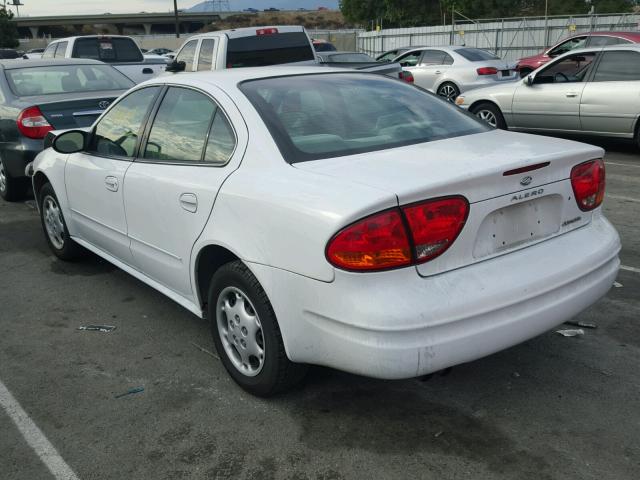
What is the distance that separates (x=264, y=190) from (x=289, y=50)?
27.0ft

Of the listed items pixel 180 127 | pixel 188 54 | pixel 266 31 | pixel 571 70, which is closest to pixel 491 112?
pixel 571 70

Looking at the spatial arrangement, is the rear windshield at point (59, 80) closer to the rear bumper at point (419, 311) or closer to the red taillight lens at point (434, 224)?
the rear bumper at point (419, 311)

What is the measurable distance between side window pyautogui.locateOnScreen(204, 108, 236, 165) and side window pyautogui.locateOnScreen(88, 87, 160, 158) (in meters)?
0.83

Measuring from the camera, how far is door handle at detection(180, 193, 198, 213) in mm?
3432

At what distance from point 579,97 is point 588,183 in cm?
731

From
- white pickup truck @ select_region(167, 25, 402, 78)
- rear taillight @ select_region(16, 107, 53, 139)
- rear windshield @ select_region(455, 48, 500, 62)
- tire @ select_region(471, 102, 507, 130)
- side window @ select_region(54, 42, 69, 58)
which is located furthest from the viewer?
rear windshield @ select_region(455, 48, 500, 62)

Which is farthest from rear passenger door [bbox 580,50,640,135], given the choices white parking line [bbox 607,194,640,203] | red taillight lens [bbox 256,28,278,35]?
Result: red taillight lens [bbox 256,28,278,35]

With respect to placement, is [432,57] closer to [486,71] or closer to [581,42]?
[486,71]

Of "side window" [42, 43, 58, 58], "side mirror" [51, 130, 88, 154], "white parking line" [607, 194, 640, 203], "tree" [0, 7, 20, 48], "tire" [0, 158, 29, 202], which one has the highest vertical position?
"tree" [0, 7, 20, 48]

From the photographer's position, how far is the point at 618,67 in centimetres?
964

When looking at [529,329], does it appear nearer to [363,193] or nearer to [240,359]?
[363,193]

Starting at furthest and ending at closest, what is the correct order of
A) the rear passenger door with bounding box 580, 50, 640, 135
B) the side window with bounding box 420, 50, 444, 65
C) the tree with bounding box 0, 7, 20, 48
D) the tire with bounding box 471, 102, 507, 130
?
1. the tree with bounding box 0, 7, 20, 48
2. the side window with bounding box 420, 50, 444, 65
3. the tire with bounding box 471, 102, 507, 130
4. the rear passenger door with bounding box 580, 50, 640, 135

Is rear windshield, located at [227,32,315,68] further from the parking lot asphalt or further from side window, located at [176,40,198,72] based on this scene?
the parking lot asphalt

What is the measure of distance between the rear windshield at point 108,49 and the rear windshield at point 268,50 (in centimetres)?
487
